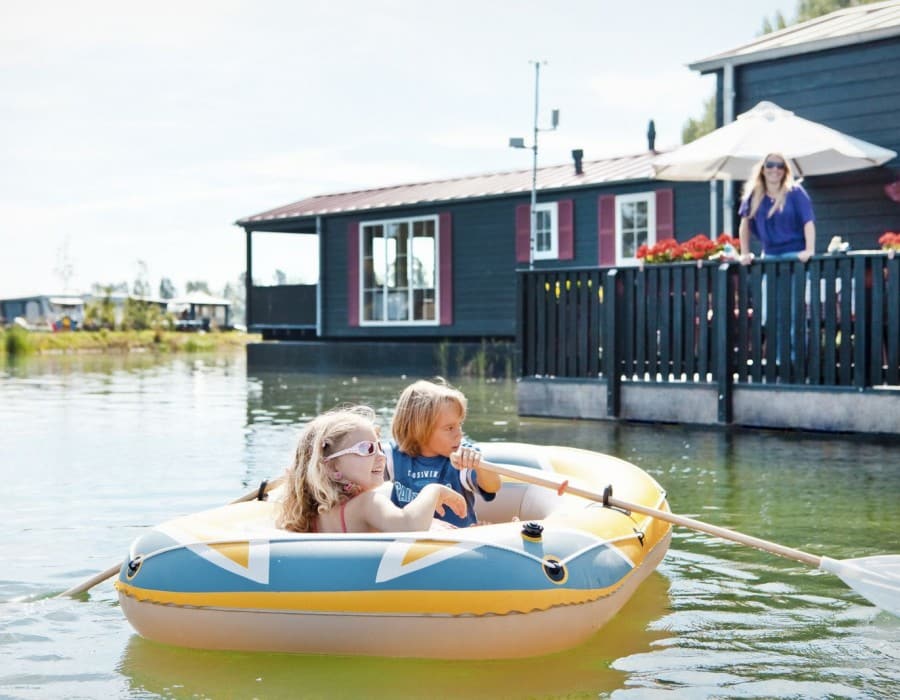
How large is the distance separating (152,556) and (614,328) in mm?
6975

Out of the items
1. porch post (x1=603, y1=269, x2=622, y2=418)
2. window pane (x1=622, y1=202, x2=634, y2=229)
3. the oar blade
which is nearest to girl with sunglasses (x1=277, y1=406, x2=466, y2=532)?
the oar blade

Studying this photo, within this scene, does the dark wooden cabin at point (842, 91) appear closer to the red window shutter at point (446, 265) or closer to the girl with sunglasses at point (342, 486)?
the red window shutter at point (446, 265)

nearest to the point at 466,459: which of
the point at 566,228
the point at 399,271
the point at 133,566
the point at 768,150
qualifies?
the point at 133,566

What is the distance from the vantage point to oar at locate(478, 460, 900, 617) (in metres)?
4.28

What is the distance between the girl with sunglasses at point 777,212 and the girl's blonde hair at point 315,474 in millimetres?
6234

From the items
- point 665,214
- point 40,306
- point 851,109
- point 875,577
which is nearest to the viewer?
point 875,577

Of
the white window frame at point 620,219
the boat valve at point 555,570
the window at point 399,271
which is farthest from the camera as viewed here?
the window at point 399,271

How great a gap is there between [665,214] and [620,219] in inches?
35.6

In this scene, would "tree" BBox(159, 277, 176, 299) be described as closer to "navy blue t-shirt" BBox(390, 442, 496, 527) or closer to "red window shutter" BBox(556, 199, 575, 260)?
"red window shutter" BBox(556, 199, 575, 260)

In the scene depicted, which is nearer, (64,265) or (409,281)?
(409,281)

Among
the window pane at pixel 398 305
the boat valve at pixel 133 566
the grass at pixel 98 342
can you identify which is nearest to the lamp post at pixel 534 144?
the window pane at pixel 398 305

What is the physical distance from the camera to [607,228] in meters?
19.6

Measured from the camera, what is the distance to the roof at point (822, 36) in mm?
12449

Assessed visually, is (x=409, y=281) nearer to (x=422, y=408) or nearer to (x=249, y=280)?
(x=249, y=280)
